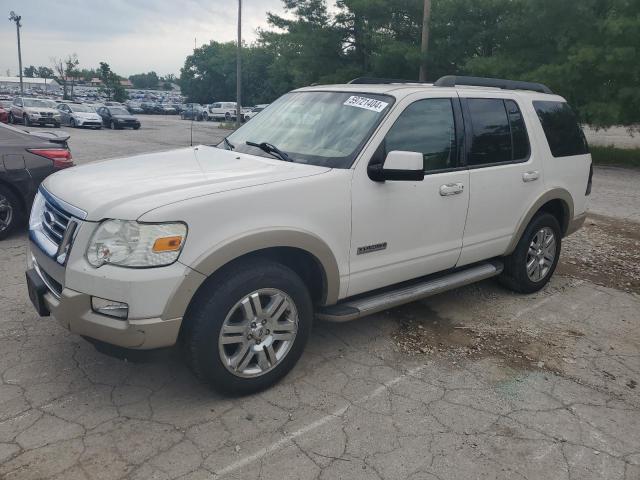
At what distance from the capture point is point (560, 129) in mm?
5070

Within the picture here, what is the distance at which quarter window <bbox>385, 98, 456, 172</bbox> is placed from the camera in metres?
3.73

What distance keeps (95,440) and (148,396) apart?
47 cm

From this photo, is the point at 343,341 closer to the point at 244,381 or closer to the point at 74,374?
the point at 244,381

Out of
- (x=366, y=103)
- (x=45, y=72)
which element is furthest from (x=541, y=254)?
(x=45, y=72)

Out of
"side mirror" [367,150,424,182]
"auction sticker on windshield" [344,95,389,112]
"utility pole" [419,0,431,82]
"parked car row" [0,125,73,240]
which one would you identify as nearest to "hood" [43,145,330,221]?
"side mirror" [367,150,424,182]

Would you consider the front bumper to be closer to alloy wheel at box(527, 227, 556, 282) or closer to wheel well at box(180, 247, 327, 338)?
wheel well at box(180, 247, 327, 338)

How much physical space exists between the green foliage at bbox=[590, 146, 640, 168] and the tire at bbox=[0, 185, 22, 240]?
646 inches

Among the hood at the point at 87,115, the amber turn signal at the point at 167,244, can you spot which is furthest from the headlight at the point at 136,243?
the hood at the point at 87,115

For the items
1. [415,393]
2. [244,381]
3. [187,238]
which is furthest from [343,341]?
[187,238]

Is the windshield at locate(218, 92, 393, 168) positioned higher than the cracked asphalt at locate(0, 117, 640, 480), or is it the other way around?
the windshield at locate(218, 92, 393, 168)

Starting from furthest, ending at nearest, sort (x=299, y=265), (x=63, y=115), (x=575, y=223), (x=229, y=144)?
(x=63, y=115)
(x=575, y=223)
(x=229, y=144)
(x=299, y=265)

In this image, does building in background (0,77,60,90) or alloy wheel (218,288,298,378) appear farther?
building in background (0,77,60,90)

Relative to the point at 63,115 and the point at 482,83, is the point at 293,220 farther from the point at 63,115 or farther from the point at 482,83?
the point at 63,115

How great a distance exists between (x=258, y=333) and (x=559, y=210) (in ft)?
11.8
